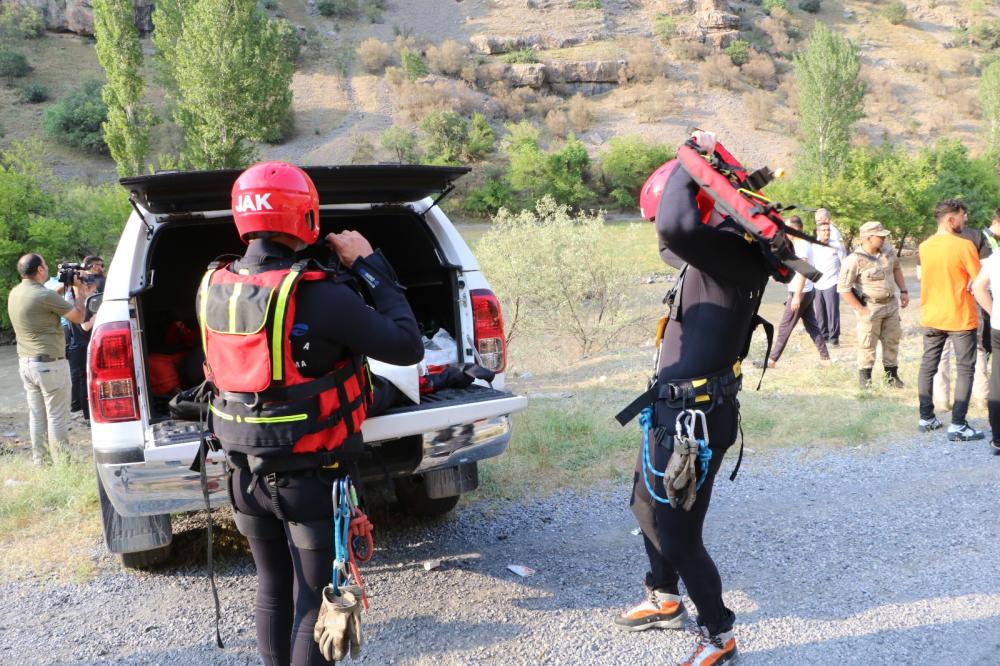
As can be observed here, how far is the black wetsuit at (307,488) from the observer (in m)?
2.45

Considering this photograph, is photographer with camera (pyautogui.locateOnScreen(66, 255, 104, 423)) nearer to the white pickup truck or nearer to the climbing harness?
the white pickup truck

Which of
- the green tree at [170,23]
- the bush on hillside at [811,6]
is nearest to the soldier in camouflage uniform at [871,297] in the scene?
the green tree at [170,23]

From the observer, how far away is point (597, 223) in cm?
1575

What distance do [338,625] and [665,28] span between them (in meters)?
75.5

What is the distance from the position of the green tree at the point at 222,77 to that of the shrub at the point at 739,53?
4469 centimetres

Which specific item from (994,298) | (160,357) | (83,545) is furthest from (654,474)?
(994,298)

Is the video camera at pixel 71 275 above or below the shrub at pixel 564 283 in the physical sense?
above

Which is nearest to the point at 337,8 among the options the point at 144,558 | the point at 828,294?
the point at 828,294

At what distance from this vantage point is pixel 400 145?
47.6 m

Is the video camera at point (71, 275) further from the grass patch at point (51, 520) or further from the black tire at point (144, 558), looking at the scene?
the black tire at point (144, 558)

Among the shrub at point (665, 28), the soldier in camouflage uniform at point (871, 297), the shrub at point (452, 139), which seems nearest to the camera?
the soldier in camouflage uniform at point (871, 297)

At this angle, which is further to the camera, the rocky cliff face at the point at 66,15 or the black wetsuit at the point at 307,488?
the rocky cliff face at the point at 66,15

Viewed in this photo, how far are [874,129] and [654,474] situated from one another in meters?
64.0

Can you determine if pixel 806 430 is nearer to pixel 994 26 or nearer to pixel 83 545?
pixel 83 545
